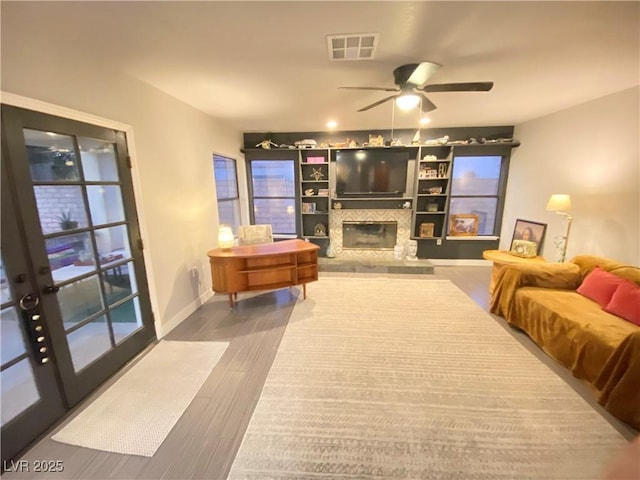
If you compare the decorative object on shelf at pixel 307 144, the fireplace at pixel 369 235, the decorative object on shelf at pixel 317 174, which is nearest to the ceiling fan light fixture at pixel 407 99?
the decorative object on shelf at pixel 307 144

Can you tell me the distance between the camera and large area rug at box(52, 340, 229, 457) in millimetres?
1627

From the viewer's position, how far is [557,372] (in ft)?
7.18

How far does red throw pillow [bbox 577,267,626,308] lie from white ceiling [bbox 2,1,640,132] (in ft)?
6.12

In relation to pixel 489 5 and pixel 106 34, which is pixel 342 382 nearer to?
pixel 489 5

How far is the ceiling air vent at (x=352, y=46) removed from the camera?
1.68 metres

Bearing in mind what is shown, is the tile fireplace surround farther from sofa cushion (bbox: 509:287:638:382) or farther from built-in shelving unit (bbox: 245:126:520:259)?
sofa cushion (bbox: 509:287:638:382)

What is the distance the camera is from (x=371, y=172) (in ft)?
15.9

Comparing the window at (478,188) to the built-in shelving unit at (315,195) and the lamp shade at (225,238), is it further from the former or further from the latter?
the lamp shade at (225,238)

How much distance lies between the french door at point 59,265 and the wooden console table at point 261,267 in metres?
0.91

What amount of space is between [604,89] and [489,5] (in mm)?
2545

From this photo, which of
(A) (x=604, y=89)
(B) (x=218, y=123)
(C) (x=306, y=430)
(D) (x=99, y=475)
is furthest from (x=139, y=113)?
(A) (x=604, y=89)

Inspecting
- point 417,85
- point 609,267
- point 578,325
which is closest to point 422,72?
point 417,85

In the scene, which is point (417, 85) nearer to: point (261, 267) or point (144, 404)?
point (261, 267)

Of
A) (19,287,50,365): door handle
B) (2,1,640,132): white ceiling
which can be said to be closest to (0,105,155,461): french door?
(19,287,50,365): door handle
